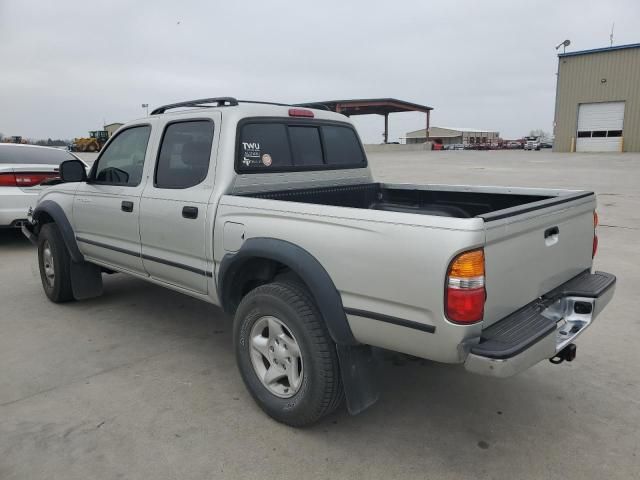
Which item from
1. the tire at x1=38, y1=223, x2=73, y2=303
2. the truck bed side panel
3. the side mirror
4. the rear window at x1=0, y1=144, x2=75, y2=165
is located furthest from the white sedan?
the truck bed side panel

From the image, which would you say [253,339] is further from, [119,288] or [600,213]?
[600,213]

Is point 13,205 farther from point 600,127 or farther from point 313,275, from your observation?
point 600,127

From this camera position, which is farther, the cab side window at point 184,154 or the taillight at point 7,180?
the taillight at point 7,180

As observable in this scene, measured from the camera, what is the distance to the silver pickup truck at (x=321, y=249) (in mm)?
2254

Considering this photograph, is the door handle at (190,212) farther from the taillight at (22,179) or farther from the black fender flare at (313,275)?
the taillight at (22,179)

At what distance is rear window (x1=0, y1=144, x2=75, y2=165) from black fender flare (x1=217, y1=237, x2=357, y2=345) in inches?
251

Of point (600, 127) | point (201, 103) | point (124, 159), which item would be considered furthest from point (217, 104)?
point (600, 127)

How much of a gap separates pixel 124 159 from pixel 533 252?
3294mm

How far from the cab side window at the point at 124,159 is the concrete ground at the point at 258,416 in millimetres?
1298

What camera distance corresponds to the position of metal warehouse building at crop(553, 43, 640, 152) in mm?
33312

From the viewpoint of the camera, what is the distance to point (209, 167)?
3.44 meters

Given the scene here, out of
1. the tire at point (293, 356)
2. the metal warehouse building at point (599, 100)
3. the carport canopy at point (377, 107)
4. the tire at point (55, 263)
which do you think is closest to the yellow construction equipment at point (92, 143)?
the carport canopy at point (377, 107)

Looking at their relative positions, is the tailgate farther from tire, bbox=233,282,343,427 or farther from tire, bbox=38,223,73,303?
tire, bbox=38,223,73,303

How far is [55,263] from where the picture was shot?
4.95 meters
